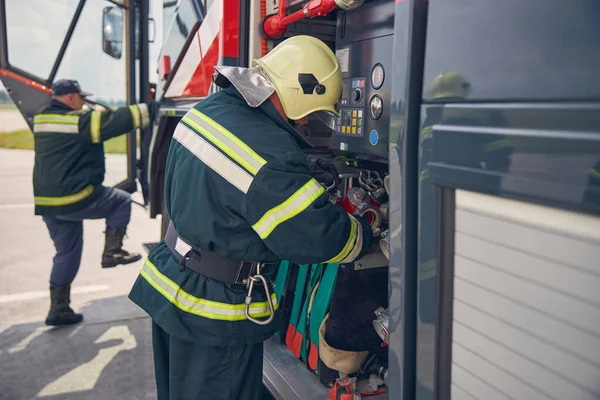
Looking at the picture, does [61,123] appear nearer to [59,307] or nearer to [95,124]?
[95,124]

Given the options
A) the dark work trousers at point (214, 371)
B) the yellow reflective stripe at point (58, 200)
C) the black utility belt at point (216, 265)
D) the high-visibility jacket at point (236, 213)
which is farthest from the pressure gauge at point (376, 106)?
the yellow reflective stripe at point (58, 200)

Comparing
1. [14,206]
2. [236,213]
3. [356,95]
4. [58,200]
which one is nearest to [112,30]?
[58,200]

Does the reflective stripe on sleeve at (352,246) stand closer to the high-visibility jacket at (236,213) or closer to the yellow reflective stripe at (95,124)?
the high-visibility jacket at (236,213)

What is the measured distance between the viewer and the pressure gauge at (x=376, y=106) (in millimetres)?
1831

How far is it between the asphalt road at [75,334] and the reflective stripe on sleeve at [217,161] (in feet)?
5.28

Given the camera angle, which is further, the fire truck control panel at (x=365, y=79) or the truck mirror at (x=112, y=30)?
the truck mirror at (x=112, y=30)

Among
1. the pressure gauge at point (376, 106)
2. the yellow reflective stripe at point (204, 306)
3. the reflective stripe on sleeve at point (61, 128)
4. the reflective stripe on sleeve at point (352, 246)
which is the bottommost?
the yellow reflective stripe at point (204, 306)

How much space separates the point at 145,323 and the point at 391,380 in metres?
2.58

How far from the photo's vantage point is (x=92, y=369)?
9.74ft

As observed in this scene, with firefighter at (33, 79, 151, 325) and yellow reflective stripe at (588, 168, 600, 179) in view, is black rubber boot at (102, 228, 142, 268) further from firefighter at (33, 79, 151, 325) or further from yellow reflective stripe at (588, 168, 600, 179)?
yellow reflective stripe at (588, 168, 600, 179)

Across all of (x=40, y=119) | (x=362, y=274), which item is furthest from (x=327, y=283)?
(x=40, y=119)

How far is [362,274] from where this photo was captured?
6.93 ft

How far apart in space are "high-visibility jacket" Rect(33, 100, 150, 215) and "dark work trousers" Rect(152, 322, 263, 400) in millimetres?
1964

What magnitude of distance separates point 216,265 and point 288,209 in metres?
0.40
